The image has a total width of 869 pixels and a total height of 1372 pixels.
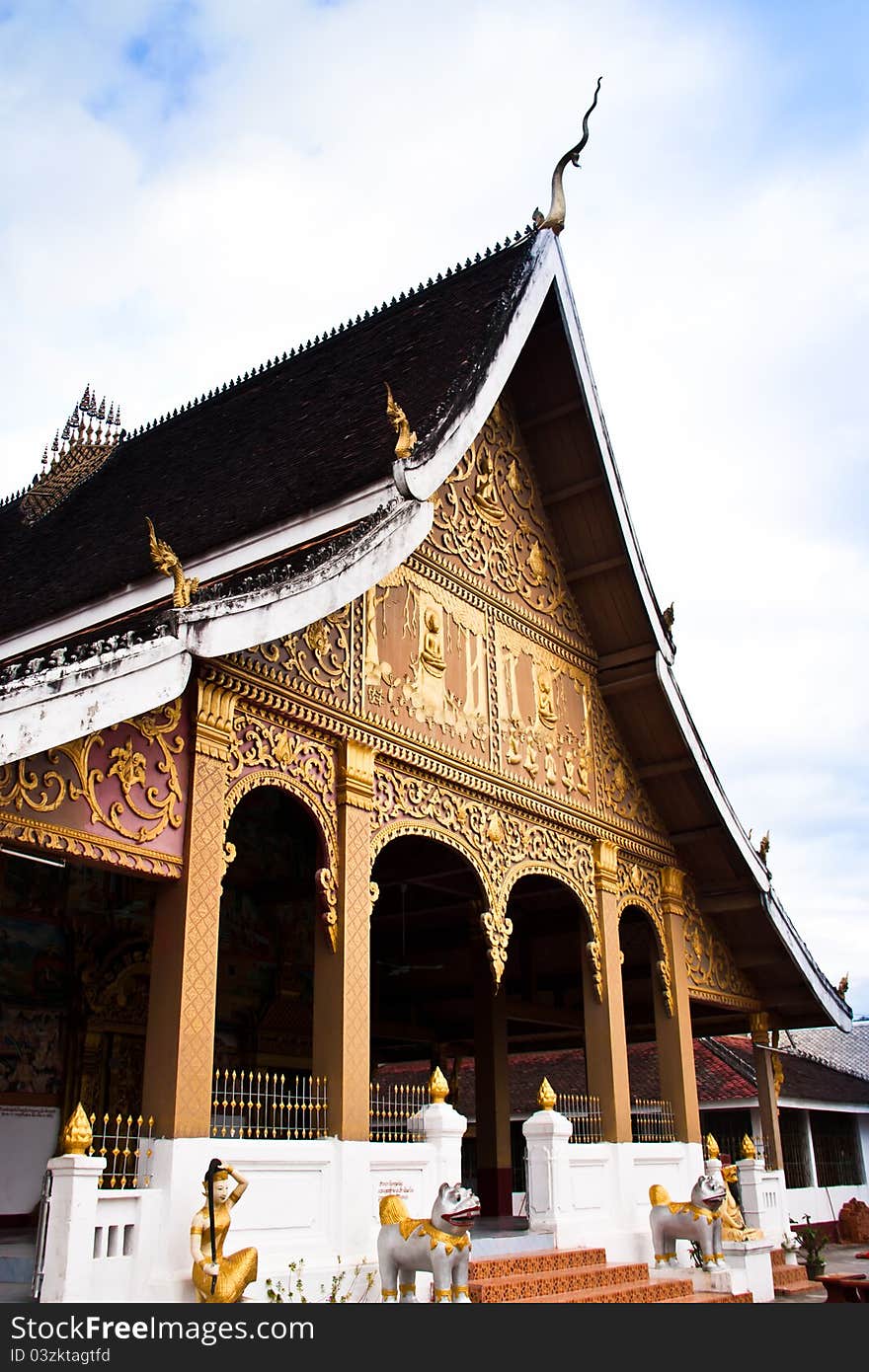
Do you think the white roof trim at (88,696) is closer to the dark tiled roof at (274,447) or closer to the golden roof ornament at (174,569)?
the golden roof ornament at (174,569)

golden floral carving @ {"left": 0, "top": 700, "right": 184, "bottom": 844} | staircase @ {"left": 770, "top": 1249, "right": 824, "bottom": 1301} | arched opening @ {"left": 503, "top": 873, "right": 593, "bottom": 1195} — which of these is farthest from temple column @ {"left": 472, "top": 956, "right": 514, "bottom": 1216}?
golden floral carving @ {"left": 0, "top": 700, "right": 184, "bottom": 844}

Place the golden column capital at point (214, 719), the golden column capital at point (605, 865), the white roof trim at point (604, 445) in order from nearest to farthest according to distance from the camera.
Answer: the golden column capital at point (214, 719) < the white roof trim at point (604, 445) < the golden column capital at point (605, 865)

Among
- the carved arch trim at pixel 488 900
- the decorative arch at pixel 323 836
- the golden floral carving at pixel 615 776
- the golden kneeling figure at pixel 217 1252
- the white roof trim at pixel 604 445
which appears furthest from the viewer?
the golden floral carving at pixel 615 776

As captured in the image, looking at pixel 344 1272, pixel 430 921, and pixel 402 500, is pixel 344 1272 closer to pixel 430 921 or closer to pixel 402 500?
pixel 402 500

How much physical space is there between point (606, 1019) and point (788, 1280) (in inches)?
120

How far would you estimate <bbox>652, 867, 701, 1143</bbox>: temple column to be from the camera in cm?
1151

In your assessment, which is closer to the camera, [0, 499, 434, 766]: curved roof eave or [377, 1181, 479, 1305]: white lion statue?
[0, 499, 434, 766]: curved roof eave

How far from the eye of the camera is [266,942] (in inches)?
466

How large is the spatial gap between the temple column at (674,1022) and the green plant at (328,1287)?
203 inches

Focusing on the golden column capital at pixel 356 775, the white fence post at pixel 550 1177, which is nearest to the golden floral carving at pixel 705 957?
the white fence post at pixel 550 1177

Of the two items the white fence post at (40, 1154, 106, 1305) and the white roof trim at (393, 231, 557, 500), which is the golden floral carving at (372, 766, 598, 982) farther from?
the white fence post at (40, 1154, 106, 1305)

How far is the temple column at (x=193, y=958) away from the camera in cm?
638

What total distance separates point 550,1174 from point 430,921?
4.51 metres

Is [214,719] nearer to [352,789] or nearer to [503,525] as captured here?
[352,789]
